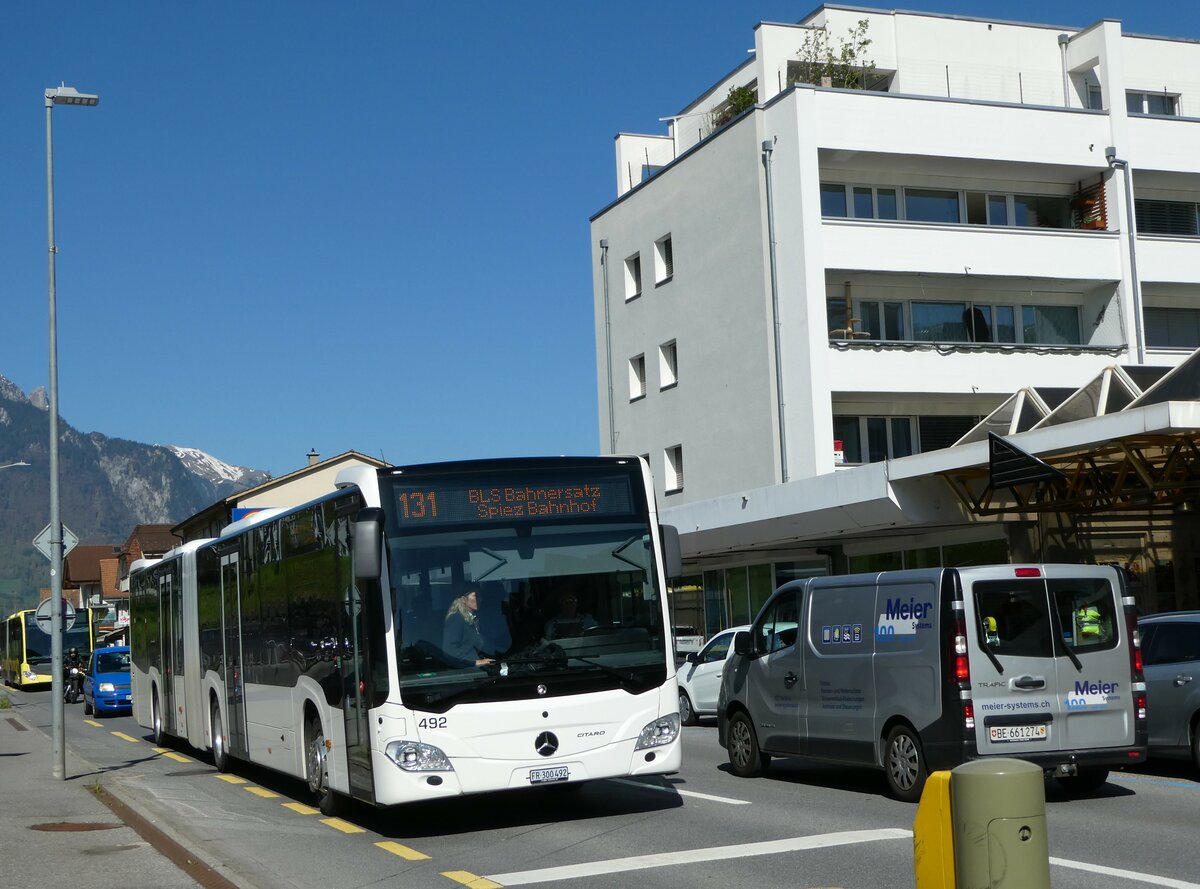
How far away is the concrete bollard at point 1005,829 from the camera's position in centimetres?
493

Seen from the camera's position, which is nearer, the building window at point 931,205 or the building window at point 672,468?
the building window at point 931,205

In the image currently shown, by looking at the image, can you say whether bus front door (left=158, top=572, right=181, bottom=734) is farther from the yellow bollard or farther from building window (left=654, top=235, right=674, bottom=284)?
building window (left=654, top=235, right=674, bottom=284)

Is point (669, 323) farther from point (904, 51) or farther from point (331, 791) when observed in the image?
point (331, 791)

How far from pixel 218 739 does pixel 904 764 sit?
9208 mm

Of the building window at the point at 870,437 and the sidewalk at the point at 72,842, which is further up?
the building window at the point at 870,437

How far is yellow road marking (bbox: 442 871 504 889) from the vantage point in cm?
926

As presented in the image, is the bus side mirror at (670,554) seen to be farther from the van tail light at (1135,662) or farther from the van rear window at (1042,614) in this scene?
the van tail light at (1135,662)

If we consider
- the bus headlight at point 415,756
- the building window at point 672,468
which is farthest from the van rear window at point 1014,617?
the building window at point 672,468

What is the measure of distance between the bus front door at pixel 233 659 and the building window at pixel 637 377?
85.8 ft

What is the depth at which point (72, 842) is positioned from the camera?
454 inches

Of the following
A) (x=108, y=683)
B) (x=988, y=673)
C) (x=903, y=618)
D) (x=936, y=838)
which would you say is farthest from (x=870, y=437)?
(x=936, y=838)

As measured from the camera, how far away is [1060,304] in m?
39.1

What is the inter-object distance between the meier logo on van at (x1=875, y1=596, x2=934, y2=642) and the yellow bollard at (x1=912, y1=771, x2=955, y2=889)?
7.36 meters

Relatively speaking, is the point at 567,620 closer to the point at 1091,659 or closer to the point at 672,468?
the point at 1091,659
